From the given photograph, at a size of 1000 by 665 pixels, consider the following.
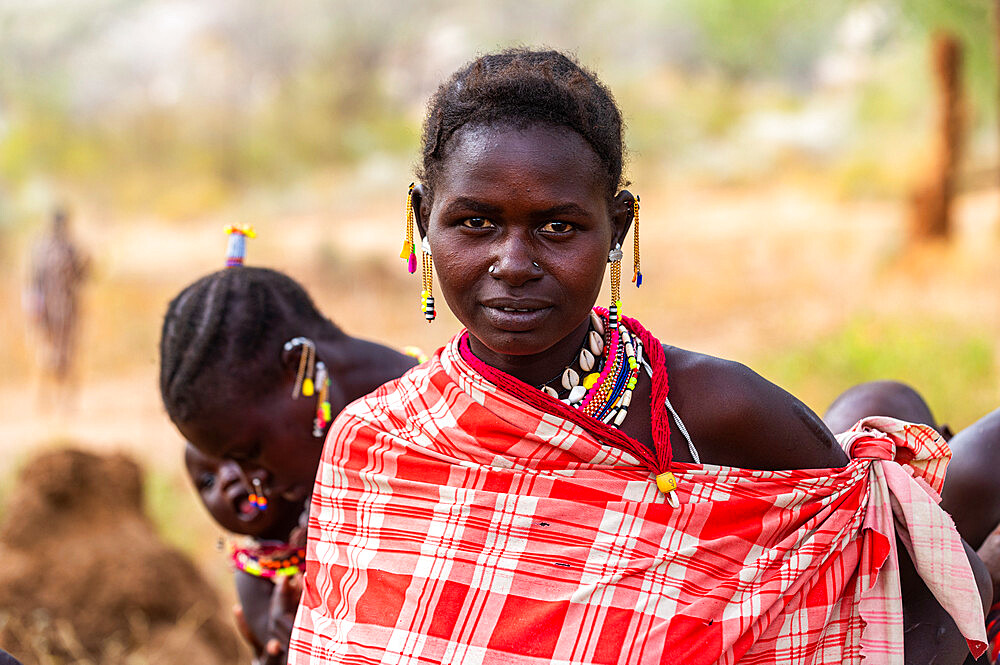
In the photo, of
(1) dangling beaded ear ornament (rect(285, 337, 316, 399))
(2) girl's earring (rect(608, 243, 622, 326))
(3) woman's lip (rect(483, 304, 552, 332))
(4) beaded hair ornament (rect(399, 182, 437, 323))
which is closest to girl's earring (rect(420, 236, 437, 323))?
(4) beaded hair ornament (rect(399, 182, 437, 323))

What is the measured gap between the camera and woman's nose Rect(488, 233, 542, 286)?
1.93 metres

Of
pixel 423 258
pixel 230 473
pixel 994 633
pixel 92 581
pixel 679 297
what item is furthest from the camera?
pixel 679 297

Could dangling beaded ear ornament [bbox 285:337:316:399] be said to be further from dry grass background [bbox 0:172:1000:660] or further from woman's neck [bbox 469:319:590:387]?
dry grass background [bbox 0:172:1000:660]

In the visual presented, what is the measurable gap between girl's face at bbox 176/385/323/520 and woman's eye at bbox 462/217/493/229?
103 cm

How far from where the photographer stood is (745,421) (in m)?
2.02

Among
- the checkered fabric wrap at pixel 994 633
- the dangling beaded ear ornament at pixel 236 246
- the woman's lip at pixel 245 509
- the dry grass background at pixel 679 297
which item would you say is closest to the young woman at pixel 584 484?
the checkered fabric wrap at pixel 994 633

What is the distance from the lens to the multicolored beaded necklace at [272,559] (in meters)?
2.94

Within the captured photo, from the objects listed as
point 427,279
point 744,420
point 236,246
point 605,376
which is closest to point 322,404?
point 236,246

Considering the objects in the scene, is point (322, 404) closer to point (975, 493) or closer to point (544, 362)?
point (544, 362)

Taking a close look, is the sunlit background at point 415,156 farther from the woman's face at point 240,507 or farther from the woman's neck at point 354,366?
the woman's neck at point 354,366

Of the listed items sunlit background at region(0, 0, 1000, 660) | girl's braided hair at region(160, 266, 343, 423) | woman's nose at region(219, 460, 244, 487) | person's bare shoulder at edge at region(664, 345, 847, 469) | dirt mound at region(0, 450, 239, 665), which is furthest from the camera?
sunlit background at region(0, 0, 1000, 660)

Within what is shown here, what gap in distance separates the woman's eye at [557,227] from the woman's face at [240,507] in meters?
1.38

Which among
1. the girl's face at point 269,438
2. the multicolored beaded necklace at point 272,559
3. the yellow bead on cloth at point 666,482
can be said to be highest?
the girl's face at point 269,438

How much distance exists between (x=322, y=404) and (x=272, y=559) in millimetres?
524
